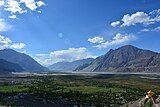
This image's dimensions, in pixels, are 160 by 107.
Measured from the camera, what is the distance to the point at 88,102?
13850 centimetres

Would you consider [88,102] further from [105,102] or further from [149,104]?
[149,104]

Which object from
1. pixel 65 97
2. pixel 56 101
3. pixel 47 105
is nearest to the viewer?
pixel 47 105

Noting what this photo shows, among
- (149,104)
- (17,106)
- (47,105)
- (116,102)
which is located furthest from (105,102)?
(149,104)

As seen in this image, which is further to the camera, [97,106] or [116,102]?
[116,102]

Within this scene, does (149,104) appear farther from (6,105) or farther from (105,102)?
(105,102)

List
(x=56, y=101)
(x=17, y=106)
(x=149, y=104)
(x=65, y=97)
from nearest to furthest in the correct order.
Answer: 1. (x=149, y=104)
2. (x=17, y=106)
3. (x=56, y=101)
4. (x=65, y=97)

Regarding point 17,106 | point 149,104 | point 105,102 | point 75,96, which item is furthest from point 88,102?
point 149,104

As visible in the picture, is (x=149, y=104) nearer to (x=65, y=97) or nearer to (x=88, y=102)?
(x=88, y=102)

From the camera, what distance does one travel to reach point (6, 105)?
11381cm

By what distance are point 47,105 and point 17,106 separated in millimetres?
15739

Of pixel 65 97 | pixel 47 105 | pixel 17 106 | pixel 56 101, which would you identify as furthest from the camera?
pixel 65 97

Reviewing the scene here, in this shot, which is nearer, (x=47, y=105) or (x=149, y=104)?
(x=149, y=104)

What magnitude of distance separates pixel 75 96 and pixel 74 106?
27252 mm

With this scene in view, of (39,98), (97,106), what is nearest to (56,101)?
(39,98)
